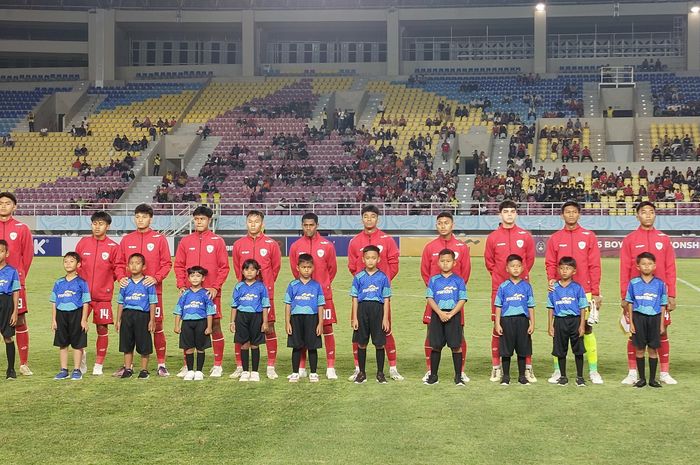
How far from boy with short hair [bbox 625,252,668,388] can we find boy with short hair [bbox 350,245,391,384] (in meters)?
2.98

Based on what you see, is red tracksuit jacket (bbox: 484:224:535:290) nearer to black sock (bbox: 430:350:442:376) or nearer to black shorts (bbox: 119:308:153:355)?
black sock (bbox: 430:350:442:376)

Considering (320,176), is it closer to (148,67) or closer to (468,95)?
(468,95)

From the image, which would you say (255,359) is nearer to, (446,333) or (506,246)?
(446,333)

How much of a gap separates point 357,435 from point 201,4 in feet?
183

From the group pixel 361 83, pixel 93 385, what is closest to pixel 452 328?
pixel 93 385

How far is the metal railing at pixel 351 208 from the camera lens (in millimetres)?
39312

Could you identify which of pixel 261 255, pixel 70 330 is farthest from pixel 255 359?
pixel 70 330

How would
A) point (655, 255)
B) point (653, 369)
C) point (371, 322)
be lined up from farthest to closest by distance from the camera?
point (655, 255) → point (371, 322) → point (653, 369)

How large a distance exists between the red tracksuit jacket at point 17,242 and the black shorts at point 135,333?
5.55 ft

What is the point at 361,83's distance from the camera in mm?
59031

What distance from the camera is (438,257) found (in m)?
11.5

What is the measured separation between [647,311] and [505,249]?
1.88 meters

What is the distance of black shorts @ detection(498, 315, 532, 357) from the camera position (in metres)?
11.0

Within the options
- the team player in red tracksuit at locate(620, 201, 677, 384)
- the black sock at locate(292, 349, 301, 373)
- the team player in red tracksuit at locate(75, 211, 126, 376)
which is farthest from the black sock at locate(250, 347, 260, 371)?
the team player in red tracksuit at locate(620, 201, 677, 384)
